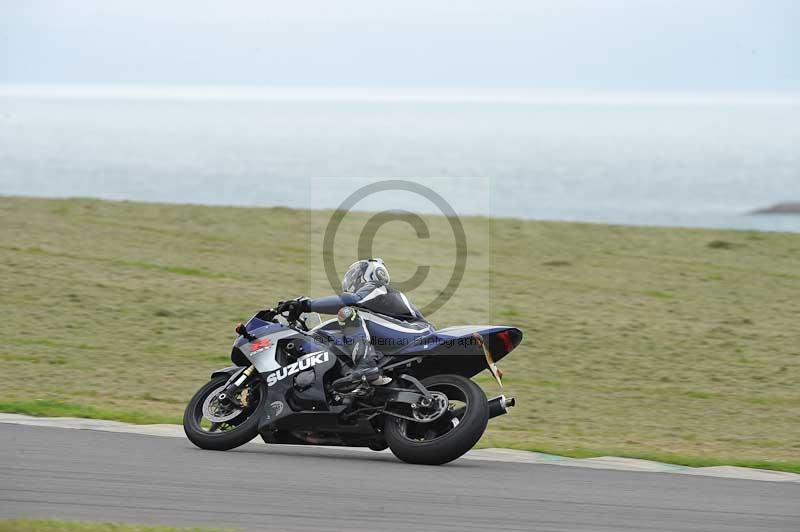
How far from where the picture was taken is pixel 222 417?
1044 centimetres

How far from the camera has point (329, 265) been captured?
23922 mm

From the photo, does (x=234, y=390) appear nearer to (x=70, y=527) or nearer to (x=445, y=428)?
(x=445, y=428)

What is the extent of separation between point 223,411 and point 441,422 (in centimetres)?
199

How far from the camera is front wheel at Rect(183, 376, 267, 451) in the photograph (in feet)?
33.6

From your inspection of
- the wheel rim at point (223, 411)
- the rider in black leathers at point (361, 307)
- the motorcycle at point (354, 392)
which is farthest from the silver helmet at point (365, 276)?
the wheel rim at point (223, 411)

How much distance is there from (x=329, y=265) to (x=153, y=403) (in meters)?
10.2

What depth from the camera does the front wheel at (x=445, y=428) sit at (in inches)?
371

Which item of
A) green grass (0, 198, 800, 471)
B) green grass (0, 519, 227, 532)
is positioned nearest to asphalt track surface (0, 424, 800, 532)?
green grass (0, 519, 227, 532)

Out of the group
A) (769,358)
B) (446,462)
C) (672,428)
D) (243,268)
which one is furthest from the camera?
(243,268)

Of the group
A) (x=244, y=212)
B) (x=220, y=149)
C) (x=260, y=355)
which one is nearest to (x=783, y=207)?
(x=220, y=149)

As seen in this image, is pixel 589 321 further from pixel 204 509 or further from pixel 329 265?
pixel 204 509

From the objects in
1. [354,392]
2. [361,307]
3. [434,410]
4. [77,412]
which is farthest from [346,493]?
[77,412]

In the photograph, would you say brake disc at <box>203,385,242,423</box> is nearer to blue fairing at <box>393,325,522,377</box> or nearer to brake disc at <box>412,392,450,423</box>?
blue fairing at <box>393,325,522,377</box>

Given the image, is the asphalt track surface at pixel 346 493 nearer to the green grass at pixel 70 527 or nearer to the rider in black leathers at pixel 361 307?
the green grass at pixel 70 527
